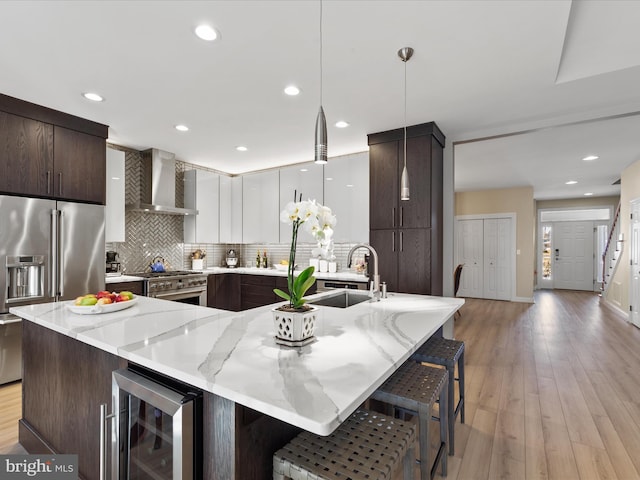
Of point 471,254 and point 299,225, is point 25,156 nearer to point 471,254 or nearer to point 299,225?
point 299,225

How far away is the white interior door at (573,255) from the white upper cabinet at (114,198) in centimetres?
1086

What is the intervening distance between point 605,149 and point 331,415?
5774 mm

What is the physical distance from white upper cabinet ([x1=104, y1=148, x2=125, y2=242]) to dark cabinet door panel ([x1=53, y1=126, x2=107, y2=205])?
167 mm

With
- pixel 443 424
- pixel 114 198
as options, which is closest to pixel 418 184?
pixel 443 424

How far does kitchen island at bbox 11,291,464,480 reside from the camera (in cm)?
91

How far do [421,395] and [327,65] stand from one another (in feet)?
6.88

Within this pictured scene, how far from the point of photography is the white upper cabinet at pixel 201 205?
4.86 meters

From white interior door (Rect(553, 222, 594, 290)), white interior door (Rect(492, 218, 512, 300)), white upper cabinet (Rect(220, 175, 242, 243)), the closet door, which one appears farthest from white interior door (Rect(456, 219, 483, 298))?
white upper cabinet (Rect(220, 175, 242, 243))

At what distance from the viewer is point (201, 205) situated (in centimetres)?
491

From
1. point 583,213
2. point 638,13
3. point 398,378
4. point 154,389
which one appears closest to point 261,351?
point 154,389

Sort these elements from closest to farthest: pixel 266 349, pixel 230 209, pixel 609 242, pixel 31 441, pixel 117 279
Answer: pixel 266 349
pixel 31 441
pixel 117 279
pixel 230 209
pixel 609 242

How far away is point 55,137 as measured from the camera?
3156 mm

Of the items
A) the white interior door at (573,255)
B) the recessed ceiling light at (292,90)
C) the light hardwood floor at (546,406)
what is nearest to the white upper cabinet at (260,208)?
the recessed ceiling light at (292,90)

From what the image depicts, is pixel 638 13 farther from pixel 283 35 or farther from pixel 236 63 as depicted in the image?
pixel 236 63
